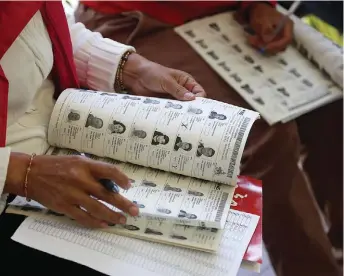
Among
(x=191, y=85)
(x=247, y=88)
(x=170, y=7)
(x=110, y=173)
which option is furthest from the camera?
(x=170, y=7)

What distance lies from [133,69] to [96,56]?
60 millimetres

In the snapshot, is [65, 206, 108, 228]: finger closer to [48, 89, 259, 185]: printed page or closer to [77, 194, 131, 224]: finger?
[77, 194, 131, 224]: finger

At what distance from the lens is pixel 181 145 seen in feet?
2.33

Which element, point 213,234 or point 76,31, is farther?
point 76,31

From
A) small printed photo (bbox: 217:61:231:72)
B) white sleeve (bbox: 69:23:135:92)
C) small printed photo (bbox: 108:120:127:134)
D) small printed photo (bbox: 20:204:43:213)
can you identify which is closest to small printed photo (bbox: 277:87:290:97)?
small printed photo (bbox: 217:61:231:72)

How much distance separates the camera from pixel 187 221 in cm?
66

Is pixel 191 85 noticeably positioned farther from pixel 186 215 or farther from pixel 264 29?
pixel 264 29

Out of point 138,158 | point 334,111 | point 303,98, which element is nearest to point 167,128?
point 138,158

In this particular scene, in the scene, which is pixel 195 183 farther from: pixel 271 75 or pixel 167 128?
pixel 271 75

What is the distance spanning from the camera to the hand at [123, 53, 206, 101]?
2.71 feet

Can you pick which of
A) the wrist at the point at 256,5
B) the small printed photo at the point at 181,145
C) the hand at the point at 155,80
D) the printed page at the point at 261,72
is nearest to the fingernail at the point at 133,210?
the small printed photo at the point at 181,145

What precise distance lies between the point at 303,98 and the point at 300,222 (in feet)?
0.76

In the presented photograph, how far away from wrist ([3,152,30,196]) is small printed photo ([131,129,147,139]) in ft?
0.46

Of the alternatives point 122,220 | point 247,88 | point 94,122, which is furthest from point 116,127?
point 247,88
